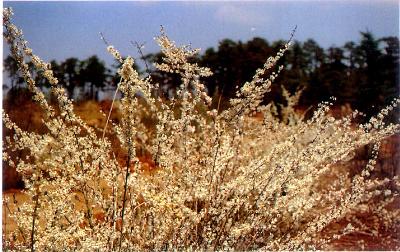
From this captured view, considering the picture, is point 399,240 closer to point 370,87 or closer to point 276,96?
point 370,87

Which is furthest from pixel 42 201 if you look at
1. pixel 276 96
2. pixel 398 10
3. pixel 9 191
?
pixel 276 96

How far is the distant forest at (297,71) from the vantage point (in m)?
5.44

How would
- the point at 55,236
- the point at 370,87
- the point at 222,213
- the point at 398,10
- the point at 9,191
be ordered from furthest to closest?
the point at 370,87, the point at 9,191, the point at 398,10, the point at 222,213, the point at 55,236

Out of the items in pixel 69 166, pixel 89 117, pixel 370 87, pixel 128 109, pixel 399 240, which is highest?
pixel 370 87

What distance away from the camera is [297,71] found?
9820 millimetres

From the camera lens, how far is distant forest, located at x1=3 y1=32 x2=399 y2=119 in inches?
214

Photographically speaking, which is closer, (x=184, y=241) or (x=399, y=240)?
(x=184, y=241)

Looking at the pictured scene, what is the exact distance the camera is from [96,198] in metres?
3.12

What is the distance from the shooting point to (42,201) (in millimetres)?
2881

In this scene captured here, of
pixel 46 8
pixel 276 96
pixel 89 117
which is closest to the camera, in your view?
pixel 46 8

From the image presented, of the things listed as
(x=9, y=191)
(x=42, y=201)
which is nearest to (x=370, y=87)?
(x=9, y=191)

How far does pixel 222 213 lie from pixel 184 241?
0.27 metres

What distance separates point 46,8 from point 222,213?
7.85ft

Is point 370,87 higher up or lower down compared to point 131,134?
higher up
